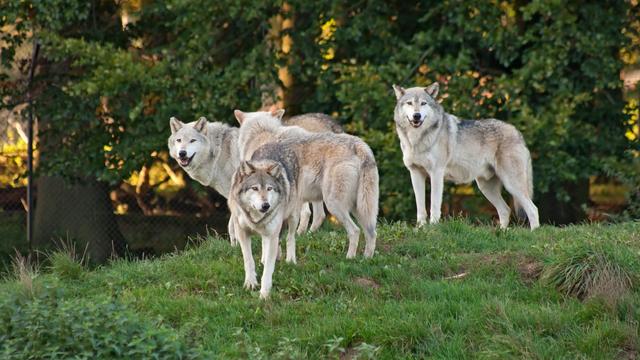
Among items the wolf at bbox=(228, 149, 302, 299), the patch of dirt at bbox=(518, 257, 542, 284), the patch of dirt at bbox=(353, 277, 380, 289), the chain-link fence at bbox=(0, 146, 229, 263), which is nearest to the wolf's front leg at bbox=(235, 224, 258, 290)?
the wolf at bbox=(228, 149, 302, 299)

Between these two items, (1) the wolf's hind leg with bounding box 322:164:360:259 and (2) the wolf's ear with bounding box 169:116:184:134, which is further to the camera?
(2) the wolf's ear with bounding box 169:116:184:134

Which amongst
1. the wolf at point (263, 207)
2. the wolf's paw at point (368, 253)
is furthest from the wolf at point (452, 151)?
the wolf at point (263, 207)

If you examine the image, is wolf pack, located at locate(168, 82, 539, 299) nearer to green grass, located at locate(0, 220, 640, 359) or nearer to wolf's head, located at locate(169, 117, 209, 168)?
wolf's head, located at locate(169, 117, 209, 168)

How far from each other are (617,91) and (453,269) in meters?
7.75

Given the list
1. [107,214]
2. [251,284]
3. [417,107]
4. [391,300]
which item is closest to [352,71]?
[417,107]

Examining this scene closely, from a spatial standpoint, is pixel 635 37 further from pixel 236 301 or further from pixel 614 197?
pixel 236 301

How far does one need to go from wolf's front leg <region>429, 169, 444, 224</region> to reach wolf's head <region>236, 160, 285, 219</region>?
302 cm

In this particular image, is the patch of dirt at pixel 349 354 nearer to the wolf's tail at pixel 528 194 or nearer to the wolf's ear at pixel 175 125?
the wolf's ear at pixel 175 125

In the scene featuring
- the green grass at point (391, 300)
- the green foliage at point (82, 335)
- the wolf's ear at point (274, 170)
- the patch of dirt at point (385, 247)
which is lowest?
the green grass at point (391, 300)

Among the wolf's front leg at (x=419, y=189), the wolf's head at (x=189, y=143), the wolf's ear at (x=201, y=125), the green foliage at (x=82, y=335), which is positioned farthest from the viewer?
the wolf's front leg at (x=419, y=189)

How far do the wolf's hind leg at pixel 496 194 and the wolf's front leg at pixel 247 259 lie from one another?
14.3 feet

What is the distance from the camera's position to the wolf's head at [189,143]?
1122cm

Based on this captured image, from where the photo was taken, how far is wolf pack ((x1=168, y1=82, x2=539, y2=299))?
29.0 ft

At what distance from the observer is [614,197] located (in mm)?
19234
